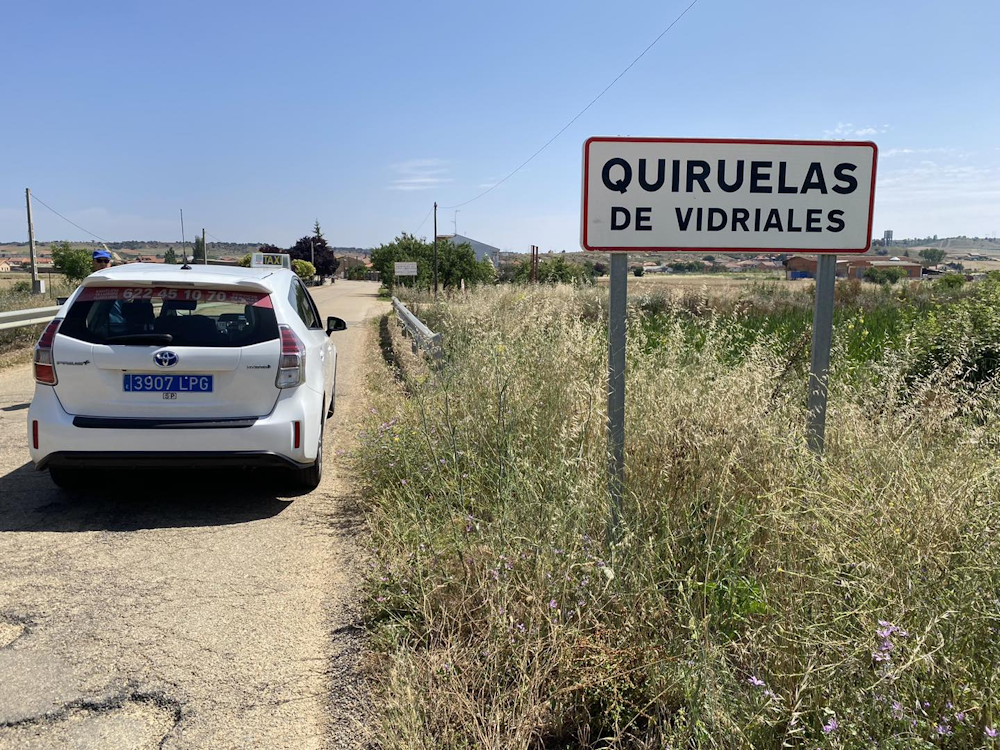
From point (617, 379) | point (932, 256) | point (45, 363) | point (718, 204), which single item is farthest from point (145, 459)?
point (932, 256)

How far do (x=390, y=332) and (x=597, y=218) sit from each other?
1599 centimetres

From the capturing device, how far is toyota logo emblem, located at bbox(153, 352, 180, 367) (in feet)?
16.0

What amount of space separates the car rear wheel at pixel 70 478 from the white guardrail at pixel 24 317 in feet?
26.1

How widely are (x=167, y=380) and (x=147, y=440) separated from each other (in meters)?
0.42

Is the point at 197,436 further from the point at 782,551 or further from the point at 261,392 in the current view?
the point at 782,551

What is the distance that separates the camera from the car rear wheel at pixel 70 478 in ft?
17.6

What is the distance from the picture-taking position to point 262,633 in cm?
350

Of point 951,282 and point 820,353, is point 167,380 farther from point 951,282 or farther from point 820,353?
point 951,282

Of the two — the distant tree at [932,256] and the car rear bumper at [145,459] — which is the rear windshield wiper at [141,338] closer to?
the car rear bumper at [145,459]

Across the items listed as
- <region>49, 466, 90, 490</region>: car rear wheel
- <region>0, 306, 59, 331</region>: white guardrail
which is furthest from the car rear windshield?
<region>0, 306, 59, 331</region>: white guardrail

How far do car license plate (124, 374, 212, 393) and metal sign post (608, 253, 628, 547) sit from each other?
2884 millimetres

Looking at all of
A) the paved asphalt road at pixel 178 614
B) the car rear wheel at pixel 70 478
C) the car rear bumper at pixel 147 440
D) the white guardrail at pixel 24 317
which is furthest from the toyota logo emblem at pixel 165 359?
the white guardrail at pixel 24 317

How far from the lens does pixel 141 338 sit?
4.94 meters

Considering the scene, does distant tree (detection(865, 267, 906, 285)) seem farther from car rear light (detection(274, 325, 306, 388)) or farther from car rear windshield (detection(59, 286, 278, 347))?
car rear windshield (detection(59, 286, 278, 347))
